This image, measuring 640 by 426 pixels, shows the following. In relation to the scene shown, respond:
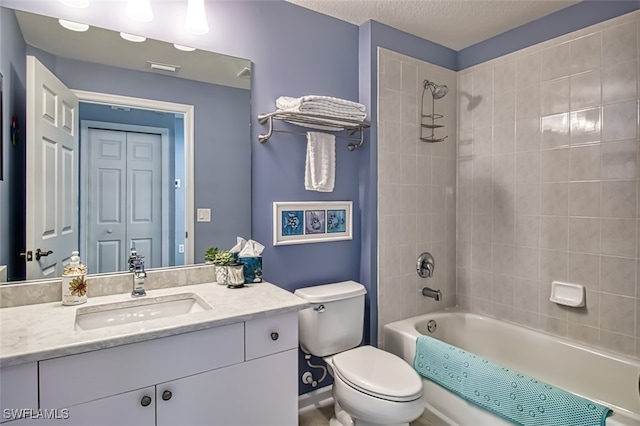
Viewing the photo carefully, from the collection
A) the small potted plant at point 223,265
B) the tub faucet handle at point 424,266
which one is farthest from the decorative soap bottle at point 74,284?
the tub faucet handle at point 424,266

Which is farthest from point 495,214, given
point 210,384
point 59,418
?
point 59,418

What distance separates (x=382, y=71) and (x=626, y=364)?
212 cm

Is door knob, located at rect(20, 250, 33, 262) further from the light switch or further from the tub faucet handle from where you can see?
the tub faucet handle

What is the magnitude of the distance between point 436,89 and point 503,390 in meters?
1.87

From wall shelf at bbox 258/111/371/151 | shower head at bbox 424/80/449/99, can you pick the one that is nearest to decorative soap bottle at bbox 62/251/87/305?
wall shelf at bbox 258/111/371/151

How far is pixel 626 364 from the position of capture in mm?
1840

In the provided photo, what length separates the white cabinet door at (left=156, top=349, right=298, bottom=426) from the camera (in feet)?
4.11

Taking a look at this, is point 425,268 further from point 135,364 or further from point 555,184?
point 135,364

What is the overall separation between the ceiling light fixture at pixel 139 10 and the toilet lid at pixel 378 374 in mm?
1869

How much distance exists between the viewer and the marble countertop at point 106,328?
105 centimetres

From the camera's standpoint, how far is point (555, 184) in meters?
2.20

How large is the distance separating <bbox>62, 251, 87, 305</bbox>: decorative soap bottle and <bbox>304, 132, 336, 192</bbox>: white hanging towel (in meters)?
1.18

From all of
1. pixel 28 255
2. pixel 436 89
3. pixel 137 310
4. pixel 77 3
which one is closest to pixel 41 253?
pixel 28 255

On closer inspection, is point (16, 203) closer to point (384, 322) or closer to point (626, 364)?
point (384, 322)
